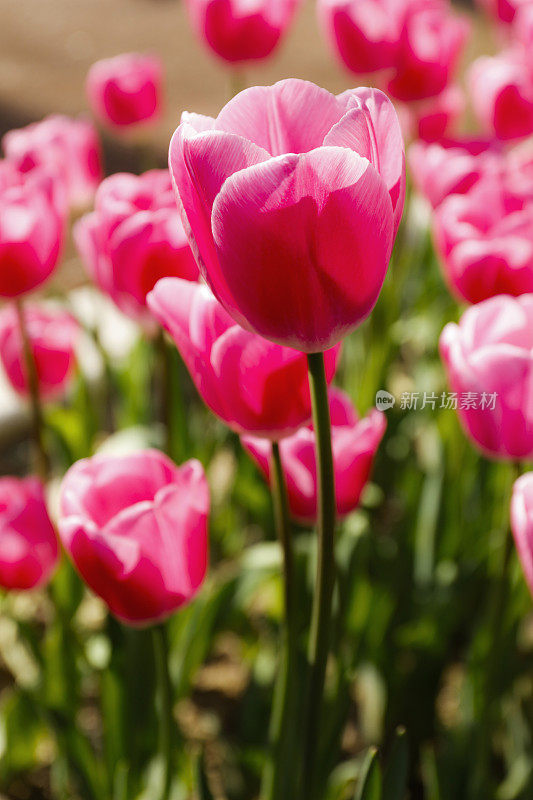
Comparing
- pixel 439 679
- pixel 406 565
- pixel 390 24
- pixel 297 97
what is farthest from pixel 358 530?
pixel 390 24

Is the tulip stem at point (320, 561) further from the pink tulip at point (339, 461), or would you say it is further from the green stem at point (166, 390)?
the green stem at point (166, 390)

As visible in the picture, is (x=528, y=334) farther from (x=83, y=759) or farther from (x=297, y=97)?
(x=83, y=759)

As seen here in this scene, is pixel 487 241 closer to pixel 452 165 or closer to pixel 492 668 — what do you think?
pixel 452 165

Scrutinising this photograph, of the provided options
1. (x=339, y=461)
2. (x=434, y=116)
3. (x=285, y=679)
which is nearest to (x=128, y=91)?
(x=434, y=116)

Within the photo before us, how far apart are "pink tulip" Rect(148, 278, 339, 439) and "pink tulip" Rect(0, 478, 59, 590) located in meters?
0.30

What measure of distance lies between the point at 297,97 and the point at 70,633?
645mm

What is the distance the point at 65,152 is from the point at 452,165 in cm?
46

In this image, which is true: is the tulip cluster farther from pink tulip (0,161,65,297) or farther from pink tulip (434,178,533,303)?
pink tulip (0,161,65,297)

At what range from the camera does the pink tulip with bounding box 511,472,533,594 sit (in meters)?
0.54

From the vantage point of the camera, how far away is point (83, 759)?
32.7 inches

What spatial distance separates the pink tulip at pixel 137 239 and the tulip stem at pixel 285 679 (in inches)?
8.9

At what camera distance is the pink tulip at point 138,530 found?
568mm

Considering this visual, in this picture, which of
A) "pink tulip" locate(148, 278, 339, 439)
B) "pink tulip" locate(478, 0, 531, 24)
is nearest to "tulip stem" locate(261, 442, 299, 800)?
"pink tulip" locate(148, 278, 339, 439)

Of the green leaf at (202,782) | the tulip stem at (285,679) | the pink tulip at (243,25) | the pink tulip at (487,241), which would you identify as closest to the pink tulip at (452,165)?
the pink tulip at (487,241)
